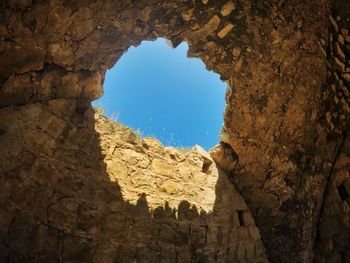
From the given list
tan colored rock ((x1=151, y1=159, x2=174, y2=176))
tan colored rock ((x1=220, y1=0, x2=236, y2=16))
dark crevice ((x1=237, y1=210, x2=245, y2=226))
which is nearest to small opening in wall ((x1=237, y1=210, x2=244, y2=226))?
dark crevice ((x1=237, y1=210, x2=245, y2=226))

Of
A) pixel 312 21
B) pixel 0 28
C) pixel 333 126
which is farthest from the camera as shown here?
pixel 333 126

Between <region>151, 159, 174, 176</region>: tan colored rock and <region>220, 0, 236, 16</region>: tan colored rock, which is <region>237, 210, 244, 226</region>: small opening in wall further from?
<region>220, 0, 236, 16</region>: tan colored rock

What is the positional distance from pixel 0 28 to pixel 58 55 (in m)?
0.75

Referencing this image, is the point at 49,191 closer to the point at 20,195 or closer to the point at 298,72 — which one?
the point at 20,195

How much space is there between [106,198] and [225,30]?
275cm

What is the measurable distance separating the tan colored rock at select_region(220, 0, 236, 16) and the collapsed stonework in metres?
0.02

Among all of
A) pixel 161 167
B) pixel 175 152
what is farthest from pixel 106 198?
pixel 175 152

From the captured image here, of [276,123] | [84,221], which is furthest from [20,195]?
[276,123]

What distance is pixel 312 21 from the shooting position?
14.3 ft

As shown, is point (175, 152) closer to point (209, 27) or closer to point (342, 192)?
point (209, 27)

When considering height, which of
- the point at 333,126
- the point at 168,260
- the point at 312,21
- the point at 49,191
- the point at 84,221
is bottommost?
the point at 168,260

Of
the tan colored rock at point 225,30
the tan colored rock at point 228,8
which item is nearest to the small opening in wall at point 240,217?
the tan colored rock at point 225,30

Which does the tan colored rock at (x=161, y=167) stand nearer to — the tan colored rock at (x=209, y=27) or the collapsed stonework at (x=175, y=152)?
the collapsed stonework at (x=175, y=152)

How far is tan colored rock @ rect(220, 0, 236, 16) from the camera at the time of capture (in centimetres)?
441
